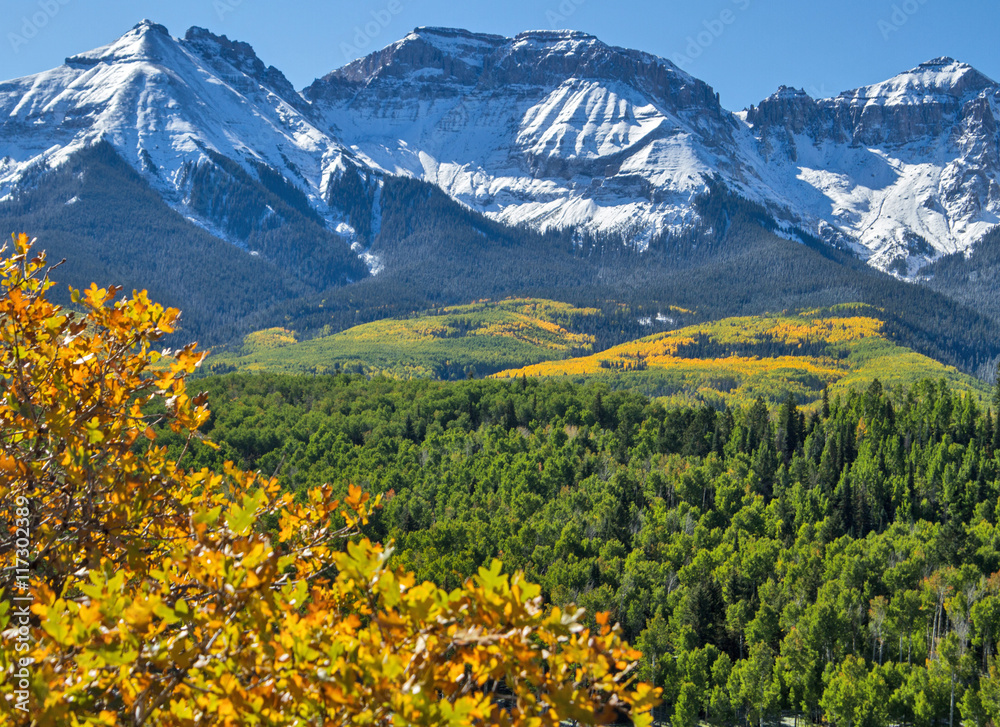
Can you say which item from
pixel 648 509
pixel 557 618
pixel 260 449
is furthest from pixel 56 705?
pixel 260 449

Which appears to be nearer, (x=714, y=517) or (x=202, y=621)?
(x=202, y=621)

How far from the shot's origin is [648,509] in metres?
90.7

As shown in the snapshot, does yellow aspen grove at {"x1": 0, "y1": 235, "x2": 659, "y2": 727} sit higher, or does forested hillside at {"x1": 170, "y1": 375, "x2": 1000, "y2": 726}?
yellow aspen grove at {"x1": 0, "y1": 235, "x2": 659, "y2": 727}

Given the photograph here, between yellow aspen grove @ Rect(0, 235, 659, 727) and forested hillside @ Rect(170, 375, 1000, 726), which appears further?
forested hillside @ Rect(170, 375, 1000, 726)

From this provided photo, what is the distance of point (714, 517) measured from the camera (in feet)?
294

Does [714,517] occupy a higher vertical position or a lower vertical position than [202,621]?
lower

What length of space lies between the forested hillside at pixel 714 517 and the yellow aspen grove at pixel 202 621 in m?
30.3

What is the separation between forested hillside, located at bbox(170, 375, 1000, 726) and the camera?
61.8m

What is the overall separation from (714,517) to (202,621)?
293 feet

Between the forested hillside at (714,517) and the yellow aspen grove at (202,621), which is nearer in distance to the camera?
the yellow aspen grove at (202,621)

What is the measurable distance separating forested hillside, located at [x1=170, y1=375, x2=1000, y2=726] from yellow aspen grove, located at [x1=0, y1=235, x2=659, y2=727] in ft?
99.5

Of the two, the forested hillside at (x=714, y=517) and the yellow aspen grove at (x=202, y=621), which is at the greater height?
the yellow aspen grove at (x=202, y=621)

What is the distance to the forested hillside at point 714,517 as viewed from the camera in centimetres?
6184

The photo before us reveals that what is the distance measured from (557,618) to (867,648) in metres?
71.8
